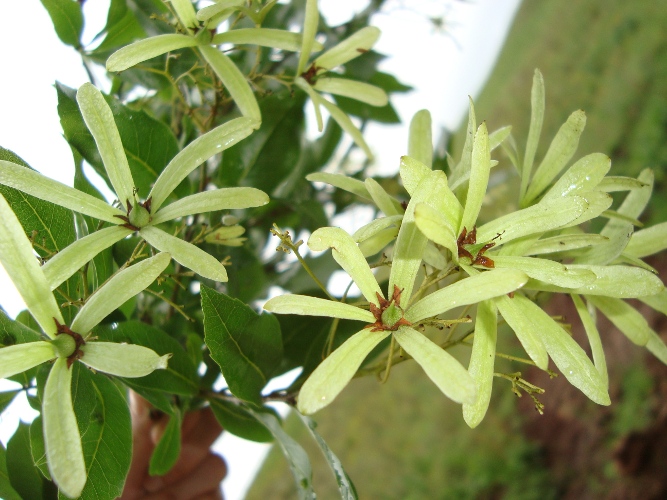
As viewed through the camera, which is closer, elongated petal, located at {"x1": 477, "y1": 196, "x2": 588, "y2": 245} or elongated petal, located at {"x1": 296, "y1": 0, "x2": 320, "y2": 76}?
elongated petal, located at {"x1": 477, "y1": 196, "x2": 588, "y2": 245}

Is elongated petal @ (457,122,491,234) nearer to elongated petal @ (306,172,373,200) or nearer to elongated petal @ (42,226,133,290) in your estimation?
elongated petal @ (306,172,373,200)

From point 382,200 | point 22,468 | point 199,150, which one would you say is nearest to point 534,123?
point 382,200

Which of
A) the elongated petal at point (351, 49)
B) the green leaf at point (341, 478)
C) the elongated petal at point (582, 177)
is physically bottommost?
the green leaf at point (341, 478)

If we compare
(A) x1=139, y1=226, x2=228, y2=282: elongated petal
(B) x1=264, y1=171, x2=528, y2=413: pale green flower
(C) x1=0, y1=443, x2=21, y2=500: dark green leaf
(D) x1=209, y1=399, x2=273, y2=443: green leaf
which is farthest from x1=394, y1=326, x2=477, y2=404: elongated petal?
(C) x1=0, y1=443, x2=21, y2=500: dark green leaf

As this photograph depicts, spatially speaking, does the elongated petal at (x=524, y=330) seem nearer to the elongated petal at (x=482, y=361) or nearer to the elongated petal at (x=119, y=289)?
the elongated petal at (x=482, y=361)

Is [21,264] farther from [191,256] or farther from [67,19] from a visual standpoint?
[67,19]

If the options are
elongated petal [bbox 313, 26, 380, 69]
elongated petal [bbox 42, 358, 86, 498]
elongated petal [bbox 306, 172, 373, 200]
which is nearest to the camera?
elongated petal [bbox 42, 358, 86, 498]

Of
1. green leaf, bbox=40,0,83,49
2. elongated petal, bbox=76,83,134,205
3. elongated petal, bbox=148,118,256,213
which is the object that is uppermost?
green leaf, bbox=40,0,83,49

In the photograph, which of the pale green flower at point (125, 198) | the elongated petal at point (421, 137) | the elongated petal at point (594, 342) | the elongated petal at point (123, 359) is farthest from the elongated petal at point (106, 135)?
the elongated petal at point (594, 342)
